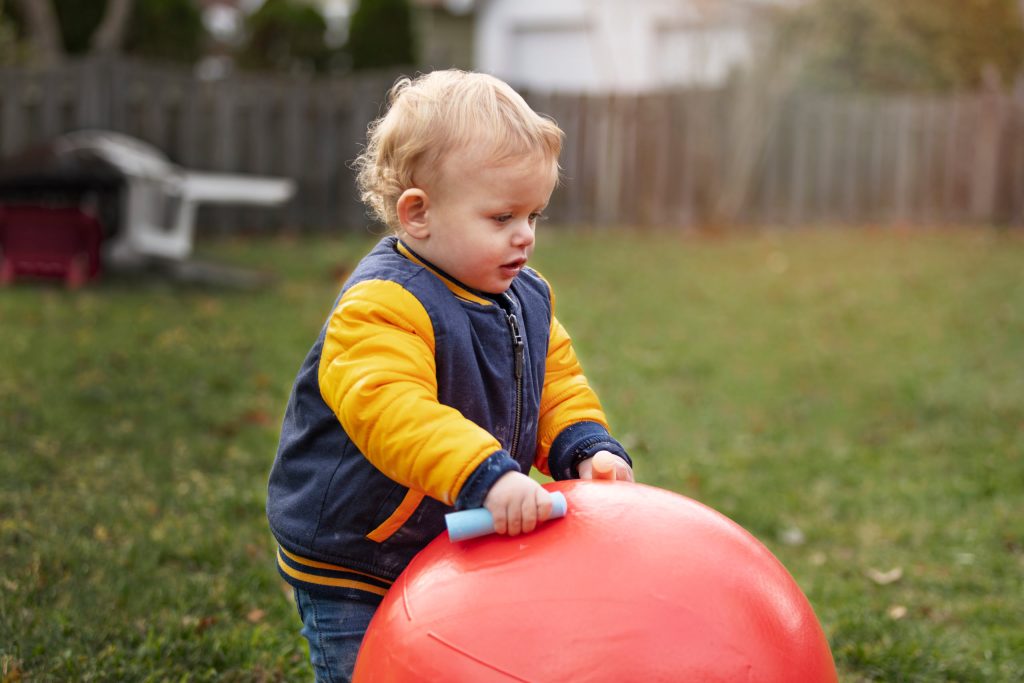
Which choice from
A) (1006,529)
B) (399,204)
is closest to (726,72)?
(1006,529)

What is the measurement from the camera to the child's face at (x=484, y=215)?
7.82 ft

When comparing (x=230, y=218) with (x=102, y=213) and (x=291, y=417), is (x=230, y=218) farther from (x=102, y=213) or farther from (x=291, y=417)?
(x=291, y=417)

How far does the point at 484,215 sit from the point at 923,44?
20.2m

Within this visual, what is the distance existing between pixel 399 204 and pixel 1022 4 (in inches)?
714

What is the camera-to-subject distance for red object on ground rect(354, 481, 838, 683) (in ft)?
6.60

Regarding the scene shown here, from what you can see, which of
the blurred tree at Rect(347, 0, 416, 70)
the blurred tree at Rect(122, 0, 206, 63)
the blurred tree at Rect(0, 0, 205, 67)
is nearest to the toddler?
the blurred tree at Rect(0, 0, 205, 67)

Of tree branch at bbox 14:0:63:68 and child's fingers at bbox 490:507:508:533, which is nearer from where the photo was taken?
child's fingers at bbox 490:507:508:533

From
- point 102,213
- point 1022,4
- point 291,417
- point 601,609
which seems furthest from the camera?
point 1022,4

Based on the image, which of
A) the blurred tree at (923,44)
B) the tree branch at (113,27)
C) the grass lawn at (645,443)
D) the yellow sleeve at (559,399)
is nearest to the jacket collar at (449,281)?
the yellow sleeve at (559,399)

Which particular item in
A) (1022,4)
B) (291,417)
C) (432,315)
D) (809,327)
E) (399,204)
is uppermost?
(1022,4)

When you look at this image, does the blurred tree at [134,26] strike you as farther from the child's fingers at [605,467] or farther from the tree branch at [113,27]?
the child's fingers at [605,467]

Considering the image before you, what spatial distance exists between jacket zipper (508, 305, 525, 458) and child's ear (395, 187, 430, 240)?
0.97 ft

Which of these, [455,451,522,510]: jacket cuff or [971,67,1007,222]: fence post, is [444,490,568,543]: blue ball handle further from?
[971,67,1007,222]: fence post

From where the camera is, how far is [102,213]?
10320 millimetres
